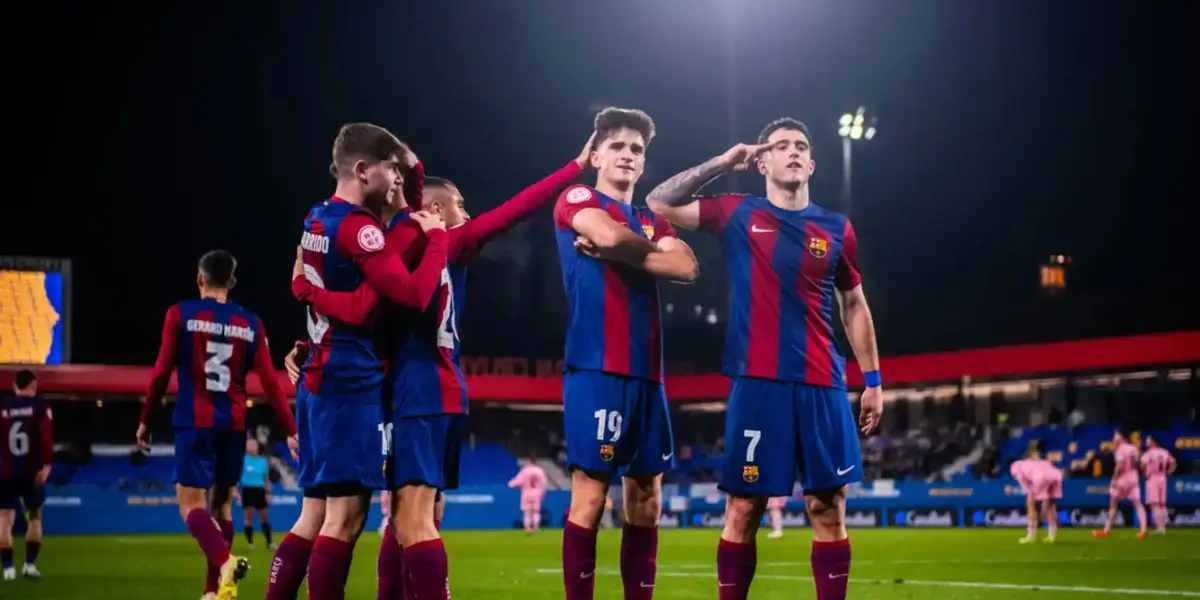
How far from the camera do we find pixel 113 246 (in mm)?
47094

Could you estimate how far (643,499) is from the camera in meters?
6.15

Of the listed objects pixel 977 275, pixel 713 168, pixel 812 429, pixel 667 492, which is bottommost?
pixel 667 492

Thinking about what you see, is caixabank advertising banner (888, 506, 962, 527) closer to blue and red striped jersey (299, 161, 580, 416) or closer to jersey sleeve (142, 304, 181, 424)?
jersey sleeve (142, 304, 181, 424)

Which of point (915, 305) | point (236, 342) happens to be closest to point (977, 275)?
point (915, 305)

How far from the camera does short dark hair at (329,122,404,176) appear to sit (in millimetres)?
5410

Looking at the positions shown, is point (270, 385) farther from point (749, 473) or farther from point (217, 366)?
point (749, 473)

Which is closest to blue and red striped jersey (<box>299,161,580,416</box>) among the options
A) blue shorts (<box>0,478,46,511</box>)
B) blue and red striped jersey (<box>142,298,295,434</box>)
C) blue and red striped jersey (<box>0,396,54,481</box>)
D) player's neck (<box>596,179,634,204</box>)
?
player's neck (<box>596,179,634,204</box>)

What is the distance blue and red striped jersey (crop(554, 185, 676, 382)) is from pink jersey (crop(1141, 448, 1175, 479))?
860 inches

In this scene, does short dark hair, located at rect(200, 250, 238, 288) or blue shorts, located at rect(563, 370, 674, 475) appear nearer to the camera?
blue shorts, located at rect(563, 370, 674, 475)

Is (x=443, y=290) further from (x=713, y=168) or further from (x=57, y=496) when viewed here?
(x=57, y=496)

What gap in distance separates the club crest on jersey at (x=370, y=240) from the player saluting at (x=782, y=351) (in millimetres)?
1917

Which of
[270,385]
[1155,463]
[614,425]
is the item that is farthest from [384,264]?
[1155,463]

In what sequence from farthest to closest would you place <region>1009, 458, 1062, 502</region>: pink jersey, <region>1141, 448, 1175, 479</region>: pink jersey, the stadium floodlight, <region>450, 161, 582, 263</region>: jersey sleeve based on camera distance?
the stadium floodlight < <region>1141, 448, 1175, 479</region>: pink jersey < <region>1009, 458, 1062, 502</region>: pink jersey < <region>450, 161, 582, 263</region>: jersey sleeve

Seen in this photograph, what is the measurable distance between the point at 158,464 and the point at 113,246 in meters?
14.0
